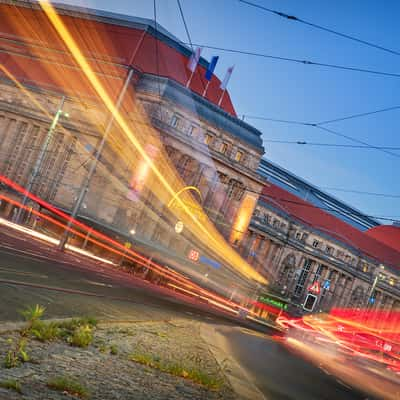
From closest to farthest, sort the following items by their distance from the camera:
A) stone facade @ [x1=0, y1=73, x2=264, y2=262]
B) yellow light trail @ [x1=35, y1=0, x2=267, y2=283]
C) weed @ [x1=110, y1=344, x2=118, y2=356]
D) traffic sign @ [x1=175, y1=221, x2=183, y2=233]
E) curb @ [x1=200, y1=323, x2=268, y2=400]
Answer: weed @ [x1=110, y1=344, x2=118, y2=356] < curb @ [x1=200, y1=323, x2=268, y2=400] < traffic sign @ [x1=175, y1=221, x2=183, y2=233] < yellow light trail @ [x1=35, y1=0, x2=267, y2=283] < stone facade @ [x1=0, y1=73, x2=264, y2=262]

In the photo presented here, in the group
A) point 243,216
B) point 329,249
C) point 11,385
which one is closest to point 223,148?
point 243,216

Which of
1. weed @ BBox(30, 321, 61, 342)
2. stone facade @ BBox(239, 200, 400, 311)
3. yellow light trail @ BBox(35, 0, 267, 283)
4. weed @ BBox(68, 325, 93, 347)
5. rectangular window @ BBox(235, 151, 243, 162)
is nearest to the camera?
weed @ BBox(30, 321, 61, 342)

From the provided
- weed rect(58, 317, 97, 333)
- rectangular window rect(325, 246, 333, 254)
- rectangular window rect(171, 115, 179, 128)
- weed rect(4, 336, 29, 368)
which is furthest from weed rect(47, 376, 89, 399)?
rectangular window rect(325, 246, 333, 254)

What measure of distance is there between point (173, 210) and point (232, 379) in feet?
93.3

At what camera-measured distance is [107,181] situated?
50625 millimetres

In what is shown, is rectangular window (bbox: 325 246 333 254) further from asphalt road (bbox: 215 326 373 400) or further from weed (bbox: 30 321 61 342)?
weed (bbox: 30 321 61 342)

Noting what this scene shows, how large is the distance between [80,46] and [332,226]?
54.3 metres

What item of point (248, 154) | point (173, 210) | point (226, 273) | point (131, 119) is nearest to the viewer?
point (226, 273)

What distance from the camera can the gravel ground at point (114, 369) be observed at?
16.1 feet

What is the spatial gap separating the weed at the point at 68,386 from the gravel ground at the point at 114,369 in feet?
0.23

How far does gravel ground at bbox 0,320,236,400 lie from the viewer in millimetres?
4918

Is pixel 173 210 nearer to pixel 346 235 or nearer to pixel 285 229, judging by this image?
pixel 285 229

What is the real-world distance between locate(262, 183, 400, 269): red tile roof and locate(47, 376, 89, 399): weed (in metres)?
70.1

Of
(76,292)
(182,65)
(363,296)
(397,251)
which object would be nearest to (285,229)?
(363,296)
